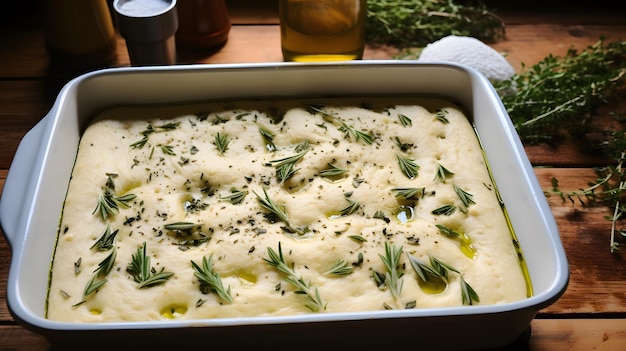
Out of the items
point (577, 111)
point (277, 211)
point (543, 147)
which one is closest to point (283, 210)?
point (277, 211)

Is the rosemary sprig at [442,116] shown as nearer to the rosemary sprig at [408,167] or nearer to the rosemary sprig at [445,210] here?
the rosemary sprig at [408,167]

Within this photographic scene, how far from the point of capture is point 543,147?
1.62 metres

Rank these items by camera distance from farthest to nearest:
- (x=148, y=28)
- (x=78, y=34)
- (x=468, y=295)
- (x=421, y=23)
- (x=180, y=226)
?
1. (x=421, y=23)
2. (x=78, y=34)
3. (x=148, y=28)
4. (x=180, y=226)
5. (x=468, y=295)

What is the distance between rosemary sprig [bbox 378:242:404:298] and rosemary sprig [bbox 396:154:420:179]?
0.70 ft

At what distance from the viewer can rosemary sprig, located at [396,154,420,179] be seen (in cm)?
133

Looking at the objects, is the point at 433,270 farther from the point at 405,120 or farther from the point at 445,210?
the point at 405,120

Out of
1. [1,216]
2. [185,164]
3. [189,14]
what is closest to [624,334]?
[185,164]

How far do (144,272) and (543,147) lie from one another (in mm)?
1066

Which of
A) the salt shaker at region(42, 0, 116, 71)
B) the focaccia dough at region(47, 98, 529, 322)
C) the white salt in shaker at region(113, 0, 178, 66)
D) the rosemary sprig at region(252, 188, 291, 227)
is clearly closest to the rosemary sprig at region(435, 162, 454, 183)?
the focaccia dough at region(47, 98, 529, 322)

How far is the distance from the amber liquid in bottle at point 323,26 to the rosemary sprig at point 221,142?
401mm

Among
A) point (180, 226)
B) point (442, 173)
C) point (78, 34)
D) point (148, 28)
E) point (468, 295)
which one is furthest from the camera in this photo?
point (78, 34)

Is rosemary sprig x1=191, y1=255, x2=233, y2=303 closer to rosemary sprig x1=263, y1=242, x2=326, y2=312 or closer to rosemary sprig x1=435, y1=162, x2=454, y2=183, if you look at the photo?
rosemary sprig x1=263, y1=242, x2=326, y2=312

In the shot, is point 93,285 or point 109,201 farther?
point 109,201

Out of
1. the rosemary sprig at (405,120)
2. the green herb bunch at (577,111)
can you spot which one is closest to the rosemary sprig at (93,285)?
the rosemary sprig at (405,120)
